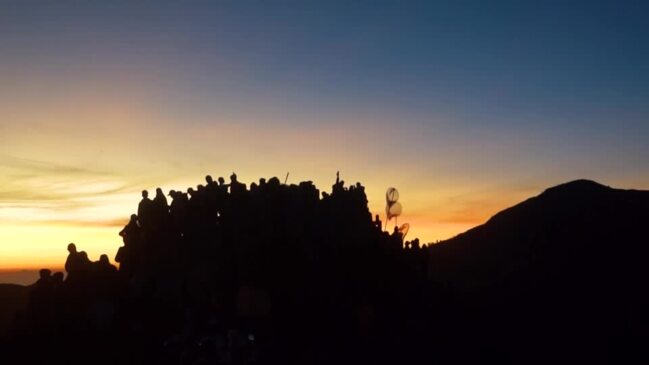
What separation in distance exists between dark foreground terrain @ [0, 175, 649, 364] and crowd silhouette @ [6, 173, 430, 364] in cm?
6

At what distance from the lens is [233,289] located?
3291 cm

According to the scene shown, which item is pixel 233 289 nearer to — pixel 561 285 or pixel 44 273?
pixel 44 273

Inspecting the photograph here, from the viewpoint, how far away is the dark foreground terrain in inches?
1177

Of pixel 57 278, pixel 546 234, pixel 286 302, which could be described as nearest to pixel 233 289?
pixel 286 302

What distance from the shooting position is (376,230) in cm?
4003

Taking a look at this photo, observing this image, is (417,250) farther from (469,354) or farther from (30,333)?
(30,333)

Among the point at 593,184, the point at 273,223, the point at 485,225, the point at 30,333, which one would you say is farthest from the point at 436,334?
the point at 593,184

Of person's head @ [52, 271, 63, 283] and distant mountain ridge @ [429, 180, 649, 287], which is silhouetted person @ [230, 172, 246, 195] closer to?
person's head @ [52, 271, 63, 283]

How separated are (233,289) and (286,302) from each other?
8.86 ft

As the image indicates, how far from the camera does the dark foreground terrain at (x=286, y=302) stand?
98.1 ft

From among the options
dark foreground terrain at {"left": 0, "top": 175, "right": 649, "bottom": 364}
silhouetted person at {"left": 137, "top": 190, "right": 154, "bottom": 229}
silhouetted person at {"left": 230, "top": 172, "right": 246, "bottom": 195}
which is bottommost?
dark foreground terrain at {"left": 0, "top": 175, "right": 649, "bottom": 364}

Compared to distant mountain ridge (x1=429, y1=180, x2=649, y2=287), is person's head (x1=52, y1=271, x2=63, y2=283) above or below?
below

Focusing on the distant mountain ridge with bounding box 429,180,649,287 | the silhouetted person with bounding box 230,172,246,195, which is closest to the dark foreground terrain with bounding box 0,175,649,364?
the silhouetted person with bounding box 230,172,246,195

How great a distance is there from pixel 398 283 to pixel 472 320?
178 inches
